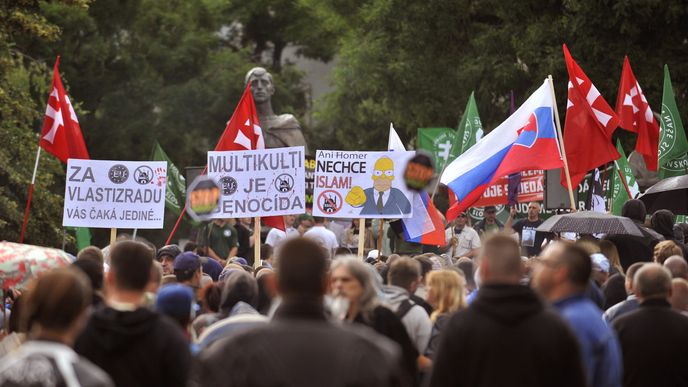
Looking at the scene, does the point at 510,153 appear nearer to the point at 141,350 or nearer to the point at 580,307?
the point at 580,307

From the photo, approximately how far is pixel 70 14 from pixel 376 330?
31.1 metres

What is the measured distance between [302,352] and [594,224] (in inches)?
347

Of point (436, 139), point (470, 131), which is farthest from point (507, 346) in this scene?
point (436, 139)

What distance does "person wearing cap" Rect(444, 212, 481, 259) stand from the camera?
725 inches

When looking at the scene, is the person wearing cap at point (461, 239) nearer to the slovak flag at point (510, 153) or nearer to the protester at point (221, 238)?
the slovak flag at point (510, 153)

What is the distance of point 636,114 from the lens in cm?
1803

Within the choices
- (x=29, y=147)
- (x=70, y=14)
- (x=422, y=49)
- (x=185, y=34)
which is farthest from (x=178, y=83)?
(x=29, y=147)

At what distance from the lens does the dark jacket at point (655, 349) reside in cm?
773

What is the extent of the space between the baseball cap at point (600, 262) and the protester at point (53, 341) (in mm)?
6054

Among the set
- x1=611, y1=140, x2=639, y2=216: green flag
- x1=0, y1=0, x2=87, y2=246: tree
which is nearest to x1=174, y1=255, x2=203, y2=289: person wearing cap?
x1=611, y1=140, x2=639, y2=216: green flag

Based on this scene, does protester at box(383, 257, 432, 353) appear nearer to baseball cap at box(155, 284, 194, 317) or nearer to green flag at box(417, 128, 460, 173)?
baseball cap at box(155, 284, 194, 317)

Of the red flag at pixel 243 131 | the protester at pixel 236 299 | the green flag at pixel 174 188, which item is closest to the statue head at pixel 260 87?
the green flag at pixel 174 188

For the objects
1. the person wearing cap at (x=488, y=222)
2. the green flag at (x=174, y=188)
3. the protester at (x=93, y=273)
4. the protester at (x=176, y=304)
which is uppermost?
the green flag at (x=174, y=188)

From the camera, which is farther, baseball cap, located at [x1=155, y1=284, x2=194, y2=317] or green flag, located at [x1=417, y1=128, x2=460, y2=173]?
green flag, located at [x1=417, y1=128, x2=460, y2=173]
